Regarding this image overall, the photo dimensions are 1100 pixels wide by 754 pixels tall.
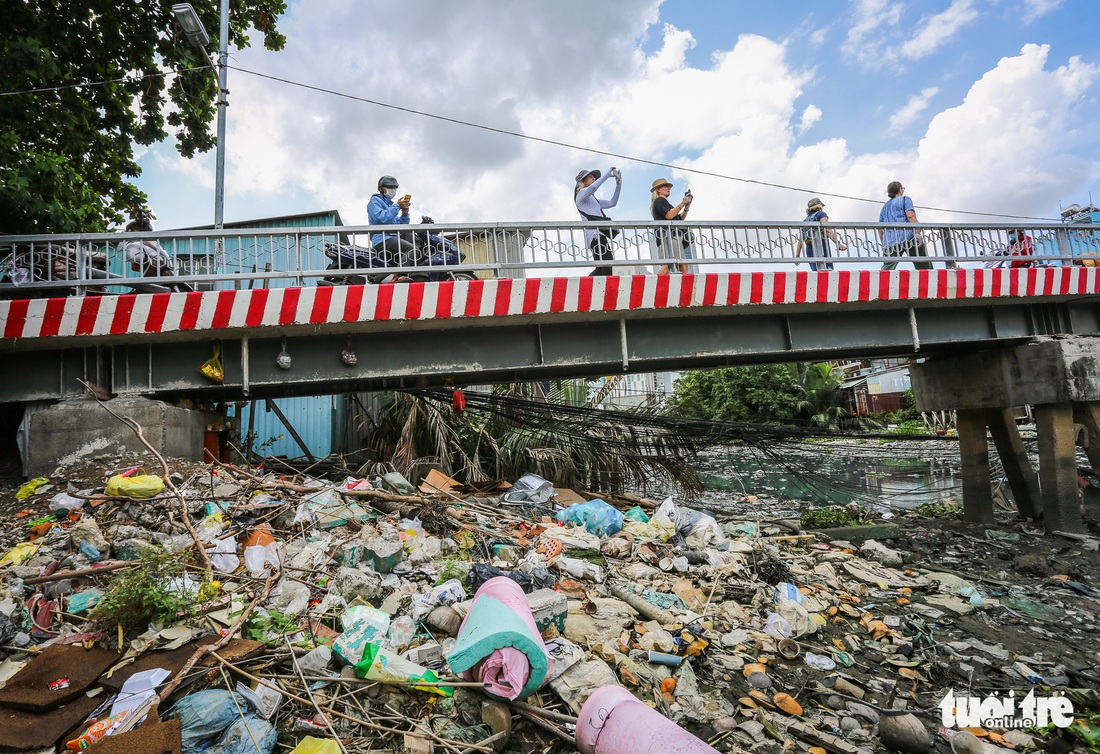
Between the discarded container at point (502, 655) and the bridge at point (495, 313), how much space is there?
12.4ft

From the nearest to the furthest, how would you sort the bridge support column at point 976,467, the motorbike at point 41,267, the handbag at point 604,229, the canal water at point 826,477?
the motorbike at point 41,267, the handbag at point 604,229, the bridge support column at point 976,467, the canal water at point 826,477

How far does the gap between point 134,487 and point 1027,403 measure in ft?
37.1

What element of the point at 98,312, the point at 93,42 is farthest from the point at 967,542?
the point at 93,42

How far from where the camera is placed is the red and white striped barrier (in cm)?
575

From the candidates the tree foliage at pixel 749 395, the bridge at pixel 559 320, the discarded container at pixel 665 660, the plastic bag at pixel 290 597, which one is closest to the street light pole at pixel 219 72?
the bridge at pixel 559 320

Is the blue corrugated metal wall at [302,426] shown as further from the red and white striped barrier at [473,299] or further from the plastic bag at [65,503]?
the plastic bag at [65,503]

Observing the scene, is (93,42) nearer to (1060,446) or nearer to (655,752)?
(655,752)

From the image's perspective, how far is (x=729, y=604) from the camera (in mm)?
5047

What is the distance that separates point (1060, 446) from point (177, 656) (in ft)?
35.5

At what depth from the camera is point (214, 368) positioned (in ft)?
20.9

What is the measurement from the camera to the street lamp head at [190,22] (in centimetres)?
745

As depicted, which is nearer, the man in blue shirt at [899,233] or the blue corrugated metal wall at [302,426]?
the man in blue shirt at [899,233]

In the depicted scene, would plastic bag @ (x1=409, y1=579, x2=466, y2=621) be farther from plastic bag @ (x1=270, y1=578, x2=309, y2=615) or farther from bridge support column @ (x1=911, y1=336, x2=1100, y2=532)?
bridge support column @ (x1=911, y1=336, x2=1100, y2=532)

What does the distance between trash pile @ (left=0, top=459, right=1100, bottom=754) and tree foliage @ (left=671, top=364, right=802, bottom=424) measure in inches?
862
